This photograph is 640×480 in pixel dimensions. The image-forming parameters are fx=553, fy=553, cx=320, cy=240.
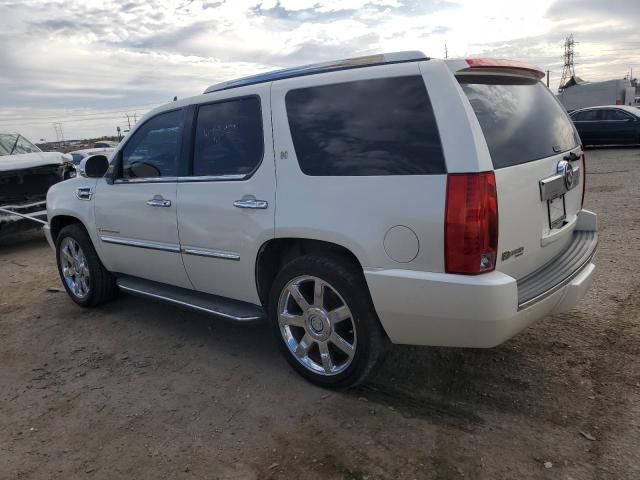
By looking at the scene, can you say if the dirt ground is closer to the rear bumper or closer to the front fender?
Answer: the rear bumper

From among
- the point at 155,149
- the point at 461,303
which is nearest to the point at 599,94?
the point at 155,149

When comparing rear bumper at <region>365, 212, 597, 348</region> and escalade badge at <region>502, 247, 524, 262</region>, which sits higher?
escalade badge at <region>502, 247, 524, 262</region>

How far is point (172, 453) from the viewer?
114 inches

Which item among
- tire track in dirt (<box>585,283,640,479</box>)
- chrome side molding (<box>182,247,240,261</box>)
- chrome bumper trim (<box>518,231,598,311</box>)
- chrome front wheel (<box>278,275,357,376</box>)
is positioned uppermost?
chrome side molding (<box>182,247,240,261</box>)

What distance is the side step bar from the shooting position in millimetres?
3723

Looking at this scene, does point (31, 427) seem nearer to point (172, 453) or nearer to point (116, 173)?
point (172, 453)

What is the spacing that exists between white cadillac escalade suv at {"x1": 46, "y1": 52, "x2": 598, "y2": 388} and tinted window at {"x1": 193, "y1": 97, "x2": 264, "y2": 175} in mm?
12

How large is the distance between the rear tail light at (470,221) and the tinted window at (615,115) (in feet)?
56.9

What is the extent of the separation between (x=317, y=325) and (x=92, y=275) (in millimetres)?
2711

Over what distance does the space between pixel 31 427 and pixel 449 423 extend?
2.43m

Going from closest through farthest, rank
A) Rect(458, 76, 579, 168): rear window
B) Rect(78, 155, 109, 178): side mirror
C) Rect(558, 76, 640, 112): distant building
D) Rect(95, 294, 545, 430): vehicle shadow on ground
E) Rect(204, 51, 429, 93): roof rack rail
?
Rect(458, 76, 579, 168): rear window < Rect(204, 51, 429, 93): roof rack rail < Rect(95, 294, 545, 430): vehicle shadow on ground < Rect(78, 155, 109, 178): side mirror < Rect(558, 76, 640, 112): distant building

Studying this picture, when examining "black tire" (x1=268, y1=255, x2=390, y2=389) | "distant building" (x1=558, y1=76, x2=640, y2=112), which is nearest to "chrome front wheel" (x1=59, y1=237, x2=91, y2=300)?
"black tire" (x1=268, y1=255, x2=390, y2=389)

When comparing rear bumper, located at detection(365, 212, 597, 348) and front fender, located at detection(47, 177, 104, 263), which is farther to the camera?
front fender, located at detection(47, 177, 104, 263)

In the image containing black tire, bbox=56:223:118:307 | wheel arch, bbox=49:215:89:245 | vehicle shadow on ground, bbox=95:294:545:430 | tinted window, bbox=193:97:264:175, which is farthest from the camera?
wheel arch, bbox=49:215:89:245
